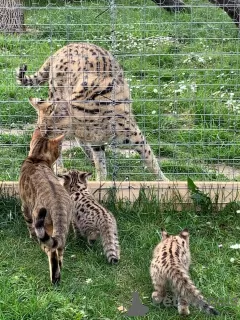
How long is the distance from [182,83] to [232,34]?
2.61 metres

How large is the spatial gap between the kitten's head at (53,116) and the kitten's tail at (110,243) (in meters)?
1.52

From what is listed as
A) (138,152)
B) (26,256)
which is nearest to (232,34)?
(138,152)

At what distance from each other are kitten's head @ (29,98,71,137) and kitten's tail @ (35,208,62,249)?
178 cm

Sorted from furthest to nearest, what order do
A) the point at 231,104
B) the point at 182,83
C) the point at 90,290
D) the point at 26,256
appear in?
the point at 182,83 → the point at 231,104 → the point at 26,256 → the point at 90,290

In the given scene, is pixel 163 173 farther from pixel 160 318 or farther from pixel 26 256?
pixel 160 318

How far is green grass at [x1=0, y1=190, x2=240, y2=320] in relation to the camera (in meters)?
4.34

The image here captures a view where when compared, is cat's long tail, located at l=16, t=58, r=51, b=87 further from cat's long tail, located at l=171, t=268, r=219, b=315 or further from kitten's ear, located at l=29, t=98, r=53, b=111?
cat's long tail, located at l=171, t=268, r=219, b=315

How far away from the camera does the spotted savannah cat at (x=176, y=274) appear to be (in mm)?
4215

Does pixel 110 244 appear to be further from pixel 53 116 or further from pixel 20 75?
pixel 20 75

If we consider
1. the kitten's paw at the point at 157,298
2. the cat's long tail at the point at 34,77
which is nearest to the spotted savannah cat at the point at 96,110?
the cat's long tail at the point at 34,77

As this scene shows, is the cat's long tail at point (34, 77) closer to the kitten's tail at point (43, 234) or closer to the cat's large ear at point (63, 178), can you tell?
the cat's large ear at point (63, 178)

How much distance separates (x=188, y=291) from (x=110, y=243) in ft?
3.02

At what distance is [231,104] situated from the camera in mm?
7234

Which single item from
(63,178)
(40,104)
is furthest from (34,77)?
(63,178)
